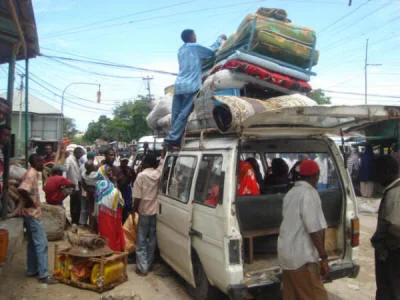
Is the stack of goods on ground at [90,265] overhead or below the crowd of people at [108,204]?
below

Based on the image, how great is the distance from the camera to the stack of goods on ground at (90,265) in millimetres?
4656

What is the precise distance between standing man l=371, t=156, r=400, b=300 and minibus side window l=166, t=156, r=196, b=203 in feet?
6.35

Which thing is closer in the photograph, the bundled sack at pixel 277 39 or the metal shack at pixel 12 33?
the metal shack at pixel 12 33

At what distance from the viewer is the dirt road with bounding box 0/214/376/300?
14.9ft

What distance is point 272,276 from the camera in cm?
347

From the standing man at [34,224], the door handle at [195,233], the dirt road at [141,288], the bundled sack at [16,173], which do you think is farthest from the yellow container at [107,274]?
the bundled sack at [16,173]

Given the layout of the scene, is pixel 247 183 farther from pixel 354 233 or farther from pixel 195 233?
pixel 354 233

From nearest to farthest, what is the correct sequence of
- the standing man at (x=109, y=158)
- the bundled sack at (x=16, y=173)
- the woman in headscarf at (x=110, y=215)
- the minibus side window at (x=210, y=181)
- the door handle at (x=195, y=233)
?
the minibus side window at (x=210, y=181) → the door handle at (x=195, y=233) → the woman in headscarf at (x=110, y=215) → the bundled sack at (x=16, y=173) → the standing man at (x=109, y=158)

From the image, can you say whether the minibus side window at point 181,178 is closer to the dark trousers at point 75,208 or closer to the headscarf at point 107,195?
the headscarf at point 107,195

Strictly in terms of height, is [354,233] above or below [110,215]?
above

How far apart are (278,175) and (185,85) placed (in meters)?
1.73

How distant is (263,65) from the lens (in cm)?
447

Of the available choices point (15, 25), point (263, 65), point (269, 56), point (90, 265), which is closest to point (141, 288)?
point (90, 265)

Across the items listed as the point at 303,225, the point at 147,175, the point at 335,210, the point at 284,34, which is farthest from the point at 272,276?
the point at 284,34
